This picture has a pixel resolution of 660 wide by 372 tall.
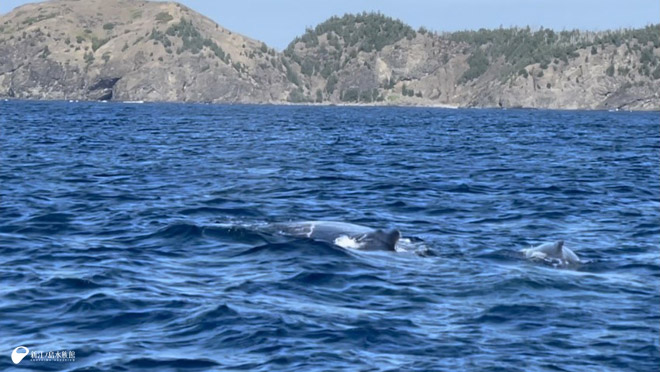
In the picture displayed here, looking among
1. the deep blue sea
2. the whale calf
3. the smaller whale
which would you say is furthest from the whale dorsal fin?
the smaller whale

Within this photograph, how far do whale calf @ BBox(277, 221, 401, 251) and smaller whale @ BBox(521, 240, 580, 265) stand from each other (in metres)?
2.75

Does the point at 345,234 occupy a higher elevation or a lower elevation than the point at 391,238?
lower

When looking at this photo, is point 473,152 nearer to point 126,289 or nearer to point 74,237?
point 74,237

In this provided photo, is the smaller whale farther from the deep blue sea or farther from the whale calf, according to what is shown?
the whale calf

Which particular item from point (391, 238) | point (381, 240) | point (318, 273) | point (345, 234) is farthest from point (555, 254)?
point (318, 273)

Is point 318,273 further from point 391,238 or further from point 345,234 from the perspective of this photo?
point 345,234

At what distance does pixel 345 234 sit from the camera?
76.7 feet

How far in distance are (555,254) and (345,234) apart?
4557 mm

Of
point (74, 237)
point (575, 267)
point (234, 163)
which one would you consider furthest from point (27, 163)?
point (575, 267)

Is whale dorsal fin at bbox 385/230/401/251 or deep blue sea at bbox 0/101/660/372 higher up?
whale dorsal fin at bbox 385/230/401/251

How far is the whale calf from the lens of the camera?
2240 centimetres

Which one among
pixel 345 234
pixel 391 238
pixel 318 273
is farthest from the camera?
pixel 345 234

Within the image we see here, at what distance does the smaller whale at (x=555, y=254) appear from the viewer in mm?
21141

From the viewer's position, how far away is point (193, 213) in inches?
1094
